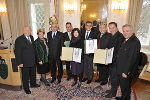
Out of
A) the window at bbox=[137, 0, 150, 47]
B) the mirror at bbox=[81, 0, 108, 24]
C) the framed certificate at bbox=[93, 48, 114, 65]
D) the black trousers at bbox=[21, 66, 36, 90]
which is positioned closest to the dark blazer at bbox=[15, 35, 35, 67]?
the black trousers at bbox=[21, 66, 36, 90]

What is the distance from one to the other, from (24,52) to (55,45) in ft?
2.62

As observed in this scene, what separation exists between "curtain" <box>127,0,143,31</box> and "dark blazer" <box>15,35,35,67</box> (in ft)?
10.2

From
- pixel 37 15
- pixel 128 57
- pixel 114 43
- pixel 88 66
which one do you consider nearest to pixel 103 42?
pixel 114 43

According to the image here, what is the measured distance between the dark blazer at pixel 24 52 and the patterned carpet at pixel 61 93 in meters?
0.74

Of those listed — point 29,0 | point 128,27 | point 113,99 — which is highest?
point 29,0

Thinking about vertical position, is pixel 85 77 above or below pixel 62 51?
below

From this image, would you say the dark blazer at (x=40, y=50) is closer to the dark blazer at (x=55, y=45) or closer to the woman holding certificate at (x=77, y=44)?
the dark blazer at (x=55, y=45)

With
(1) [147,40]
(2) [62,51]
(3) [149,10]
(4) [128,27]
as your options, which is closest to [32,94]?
(2) [62,51]

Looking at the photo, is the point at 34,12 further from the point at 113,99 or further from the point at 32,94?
the point at 113,99

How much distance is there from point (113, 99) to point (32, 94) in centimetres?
190

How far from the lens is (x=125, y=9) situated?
4.83 metres

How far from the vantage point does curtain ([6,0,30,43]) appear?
19.2 feet

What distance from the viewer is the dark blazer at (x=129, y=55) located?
2674 millimetres

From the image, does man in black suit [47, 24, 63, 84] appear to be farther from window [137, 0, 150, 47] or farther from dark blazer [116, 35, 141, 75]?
window [137, 0, 150, 47]
